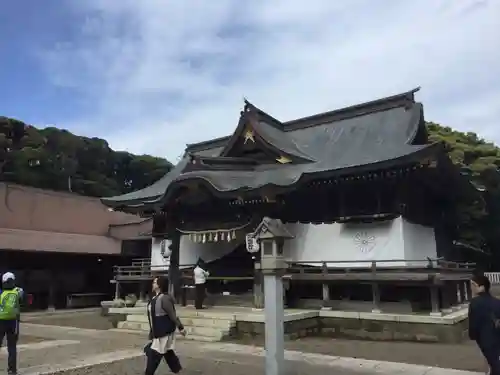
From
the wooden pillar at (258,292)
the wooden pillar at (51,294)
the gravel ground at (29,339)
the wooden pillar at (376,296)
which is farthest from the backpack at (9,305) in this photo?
the wooden pillar at (51,294)

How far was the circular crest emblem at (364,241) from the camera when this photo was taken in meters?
14.2

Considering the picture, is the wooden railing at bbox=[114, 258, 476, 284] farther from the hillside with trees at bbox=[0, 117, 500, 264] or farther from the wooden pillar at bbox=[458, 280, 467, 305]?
the hillside with trees at bbox=[0, 117, 500, 264]

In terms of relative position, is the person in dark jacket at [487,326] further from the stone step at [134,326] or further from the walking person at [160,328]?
the stone step at [134,326]

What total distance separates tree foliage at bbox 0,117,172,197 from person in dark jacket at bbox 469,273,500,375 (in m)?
39.7

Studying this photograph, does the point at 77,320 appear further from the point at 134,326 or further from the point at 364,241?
the point at 364,241

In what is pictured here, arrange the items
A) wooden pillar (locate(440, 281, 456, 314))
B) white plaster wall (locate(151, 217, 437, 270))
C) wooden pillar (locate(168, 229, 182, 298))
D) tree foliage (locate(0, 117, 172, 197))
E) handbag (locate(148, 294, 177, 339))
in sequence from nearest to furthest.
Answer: handbag (locate(148, 294, 177, 339)), wooden pillar (locate(440, 281, 456, 314)), white plaster wall (locate(151, 217, 437, 270)), wooden pillar (locate(168, 229, 182, 298)), tree foliage (locate(0, 117, 172, 197))

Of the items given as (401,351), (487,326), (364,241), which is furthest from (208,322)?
(487,326)

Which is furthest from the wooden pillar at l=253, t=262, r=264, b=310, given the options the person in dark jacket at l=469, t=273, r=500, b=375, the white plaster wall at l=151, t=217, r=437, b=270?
the person in dark jacket at l=469, t=273, r=500, b=375

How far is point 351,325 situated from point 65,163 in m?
36.6

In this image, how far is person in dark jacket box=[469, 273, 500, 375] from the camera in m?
5.56

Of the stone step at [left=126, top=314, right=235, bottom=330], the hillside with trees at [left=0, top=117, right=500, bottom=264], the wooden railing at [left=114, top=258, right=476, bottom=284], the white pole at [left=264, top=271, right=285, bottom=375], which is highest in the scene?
the hillside with trees at [left=0, top=117, right=500, bottom=264]

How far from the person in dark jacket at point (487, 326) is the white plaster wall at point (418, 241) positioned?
8290 millimetres

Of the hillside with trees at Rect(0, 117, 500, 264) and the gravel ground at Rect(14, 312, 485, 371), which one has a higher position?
the hillside with trees at Rect(0, 117, 500, 264)

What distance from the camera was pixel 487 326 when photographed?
5574 mm
